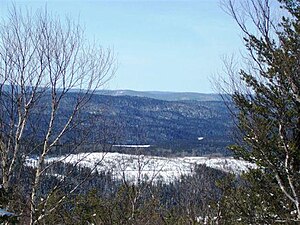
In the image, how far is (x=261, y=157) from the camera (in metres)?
9.82

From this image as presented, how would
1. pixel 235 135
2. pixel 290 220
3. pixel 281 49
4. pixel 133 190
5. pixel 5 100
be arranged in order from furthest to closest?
pixel 133 190
pixel 235 135
pixel 281 49
pixel 290 220
pixel 5 100

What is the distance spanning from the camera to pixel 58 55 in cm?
891

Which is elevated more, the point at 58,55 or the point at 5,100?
the point at 58,55

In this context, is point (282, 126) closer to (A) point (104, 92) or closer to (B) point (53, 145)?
(A) point (104, 92)

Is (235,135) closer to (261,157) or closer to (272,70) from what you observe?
(261,157)

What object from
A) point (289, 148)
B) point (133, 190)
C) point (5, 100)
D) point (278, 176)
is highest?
point (5, 100)

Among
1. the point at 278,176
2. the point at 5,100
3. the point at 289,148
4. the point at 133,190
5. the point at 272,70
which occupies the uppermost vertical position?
the point at 272,70

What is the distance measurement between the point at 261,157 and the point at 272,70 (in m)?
1.88

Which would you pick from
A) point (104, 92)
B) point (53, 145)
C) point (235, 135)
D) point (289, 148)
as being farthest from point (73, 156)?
point (289, 148)

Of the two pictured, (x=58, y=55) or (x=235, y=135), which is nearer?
(x=58, y=55)

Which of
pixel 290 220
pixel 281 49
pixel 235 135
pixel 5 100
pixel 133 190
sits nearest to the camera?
pixel 5 100

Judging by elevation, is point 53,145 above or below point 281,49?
below

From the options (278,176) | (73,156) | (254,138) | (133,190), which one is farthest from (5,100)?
(133,190)

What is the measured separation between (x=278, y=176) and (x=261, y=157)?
65 cm
